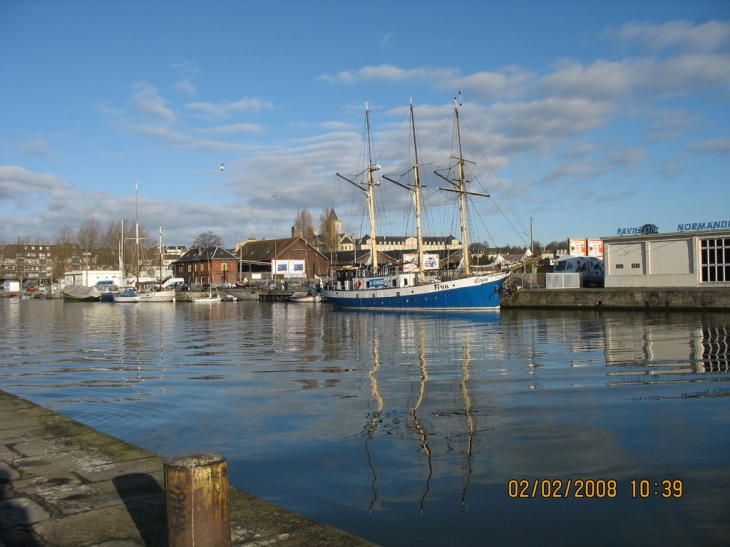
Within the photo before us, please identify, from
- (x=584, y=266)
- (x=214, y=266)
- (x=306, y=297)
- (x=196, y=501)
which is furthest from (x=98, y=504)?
(x=214, y=266)

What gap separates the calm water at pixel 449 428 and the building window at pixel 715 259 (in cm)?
2995

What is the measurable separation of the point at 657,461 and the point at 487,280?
5072cm

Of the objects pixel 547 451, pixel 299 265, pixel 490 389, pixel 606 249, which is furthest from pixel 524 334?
pixel 299 265

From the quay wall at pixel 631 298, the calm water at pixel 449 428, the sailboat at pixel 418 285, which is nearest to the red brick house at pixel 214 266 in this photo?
the sailboat at pixel 418 285

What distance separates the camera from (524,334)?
3144 cm

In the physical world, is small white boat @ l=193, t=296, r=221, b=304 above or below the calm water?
above

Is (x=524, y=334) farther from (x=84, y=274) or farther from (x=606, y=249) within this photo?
(x=84, y=274)

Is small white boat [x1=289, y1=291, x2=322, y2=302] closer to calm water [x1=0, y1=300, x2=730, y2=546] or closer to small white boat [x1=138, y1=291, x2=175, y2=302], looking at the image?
small white boat [x1=138, y1=291, x2=175, y2=302]

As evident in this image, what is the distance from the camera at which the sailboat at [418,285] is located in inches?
2333

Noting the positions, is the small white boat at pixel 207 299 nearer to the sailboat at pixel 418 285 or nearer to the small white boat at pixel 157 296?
the small white boat at pixel 157 296

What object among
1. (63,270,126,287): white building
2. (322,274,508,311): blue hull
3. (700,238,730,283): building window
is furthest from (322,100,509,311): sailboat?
(63,270,126,287): white building
